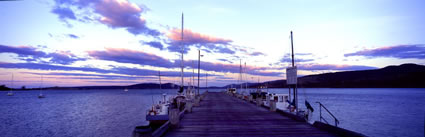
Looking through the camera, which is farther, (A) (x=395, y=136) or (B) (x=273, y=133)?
(A) (x=395, y=136)

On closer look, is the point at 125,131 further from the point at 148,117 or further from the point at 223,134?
the point at 223,134

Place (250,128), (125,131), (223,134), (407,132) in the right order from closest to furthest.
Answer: (223,134) → (250,128) → (407,132) → (125,131)

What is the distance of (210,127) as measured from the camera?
1479 centimetres

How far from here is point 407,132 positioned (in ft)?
105

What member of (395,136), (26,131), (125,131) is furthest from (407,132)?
(26,131)

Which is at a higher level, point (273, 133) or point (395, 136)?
point (273, 133)

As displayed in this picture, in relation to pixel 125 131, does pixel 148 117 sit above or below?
above

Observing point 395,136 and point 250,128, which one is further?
point 395,136

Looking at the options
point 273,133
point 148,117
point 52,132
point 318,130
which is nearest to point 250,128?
point 273,133

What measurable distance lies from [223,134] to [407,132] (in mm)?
29076

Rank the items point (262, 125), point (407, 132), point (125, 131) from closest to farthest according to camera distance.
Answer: point (262, 125)
point (407, 132)
point (125, 131)

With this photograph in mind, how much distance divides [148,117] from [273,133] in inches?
712

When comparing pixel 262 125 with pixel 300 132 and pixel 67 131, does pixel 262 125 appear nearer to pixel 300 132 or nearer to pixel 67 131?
pixel 300 132

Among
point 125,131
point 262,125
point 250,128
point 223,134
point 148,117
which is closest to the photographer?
point 223,134
